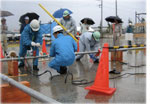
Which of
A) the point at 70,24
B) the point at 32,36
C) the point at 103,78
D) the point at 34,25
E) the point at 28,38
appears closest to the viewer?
the point at 103,78

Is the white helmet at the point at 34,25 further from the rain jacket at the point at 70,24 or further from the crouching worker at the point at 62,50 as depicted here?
the rain jacket at the point at 70,24

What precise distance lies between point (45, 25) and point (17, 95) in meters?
10.6

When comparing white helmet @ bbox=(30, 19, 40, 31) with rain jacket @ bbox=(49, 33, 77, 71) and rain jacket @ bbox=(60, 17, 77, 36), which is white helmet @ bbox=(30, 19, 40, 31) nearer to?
rain jacket @ bbox=(49, 33, 77, 71)

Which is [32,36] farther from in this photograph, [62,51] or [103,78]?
[103,78]

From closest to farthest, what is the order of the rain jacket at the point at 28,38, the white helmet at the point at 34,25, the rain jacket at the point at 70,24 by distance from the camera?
the white helmet at the point at 34,25 → the rain jacket at the point at 28,38 → the rain jacket at the point at 70,24

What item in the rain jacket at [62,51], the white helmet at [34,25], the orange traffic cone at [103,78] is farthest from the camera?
the white helmet at [34,25]

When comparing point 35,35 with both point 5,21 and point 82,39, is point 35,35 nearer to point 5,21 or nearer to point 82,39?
point 82,39

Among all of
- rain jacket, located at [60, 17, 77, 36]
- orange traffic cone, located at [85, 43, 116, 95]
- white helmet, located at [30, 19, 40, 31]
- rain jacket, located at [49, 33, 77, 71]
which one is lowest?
orange traffic cone, located at [85, 43, 116, 95]

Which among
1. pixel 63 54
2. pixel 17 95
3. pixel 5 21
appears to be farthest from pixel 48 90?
pixel 5 21

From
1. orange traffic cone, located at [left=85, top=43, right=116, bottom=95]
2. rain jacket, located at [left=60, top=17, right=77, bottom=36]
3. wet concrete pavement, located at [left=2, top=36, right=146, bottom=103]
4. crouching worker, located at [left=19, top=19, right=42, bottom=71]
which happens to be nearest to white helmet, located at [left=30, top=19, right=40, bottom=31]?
crouching worker, located at [left=19, top=19, right=42, bottom=71]

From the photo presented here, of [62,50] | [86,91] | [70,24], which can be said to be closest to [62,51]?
[62,50]

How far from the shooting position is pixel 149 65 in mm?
2770

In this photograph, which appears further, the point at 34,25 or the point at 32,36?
the point at 32,36

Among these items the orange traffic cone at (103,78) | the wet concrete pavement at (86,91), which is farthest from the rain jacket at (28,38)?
the orange traffic cone at (103,78)
